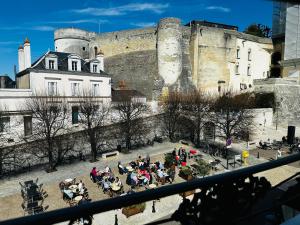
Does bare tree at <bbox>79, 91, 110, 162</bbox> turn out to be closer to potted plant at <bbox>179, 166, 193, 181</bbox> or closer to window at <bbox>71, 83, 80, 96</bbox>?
window at <bbox>71, 83, 80, 96</bbox>

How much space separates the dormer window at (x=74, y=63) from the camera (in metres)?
21.8

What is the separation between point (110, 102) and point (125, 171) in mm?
9934

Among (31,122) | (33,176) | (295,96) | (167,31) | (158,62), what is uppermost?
(167,31)

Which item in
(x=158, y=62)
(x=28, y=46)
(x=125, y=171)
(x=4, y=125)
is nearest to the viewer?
(x=125, y=171)

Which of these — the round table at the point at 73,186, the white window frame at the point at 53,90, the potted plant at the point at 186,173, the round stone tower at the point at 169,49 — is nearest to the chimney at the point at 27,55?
the white window frame at the point at 53,90

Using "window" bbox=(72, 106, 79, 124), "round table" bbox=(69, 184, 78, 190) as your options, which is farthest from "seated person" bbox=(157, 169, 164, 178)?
"window" bbox=(72, 106, 79, 124)

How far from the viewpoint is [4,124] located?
17516mm

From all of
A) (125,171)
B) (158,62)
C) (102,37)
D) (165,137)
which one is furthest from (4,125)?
(102,37)

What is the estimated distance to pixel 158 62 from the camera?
29531 millimetres

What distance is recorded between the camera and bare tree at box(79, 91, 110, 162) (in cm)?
1767

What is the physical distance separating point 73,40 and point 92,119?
18424 mm

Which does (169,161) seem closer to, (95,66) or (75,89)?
(75,89)

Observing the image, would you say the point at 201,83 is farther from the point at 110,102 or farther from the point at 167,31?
the point at 110,102

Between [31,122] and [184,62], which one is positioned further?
[184,62]
